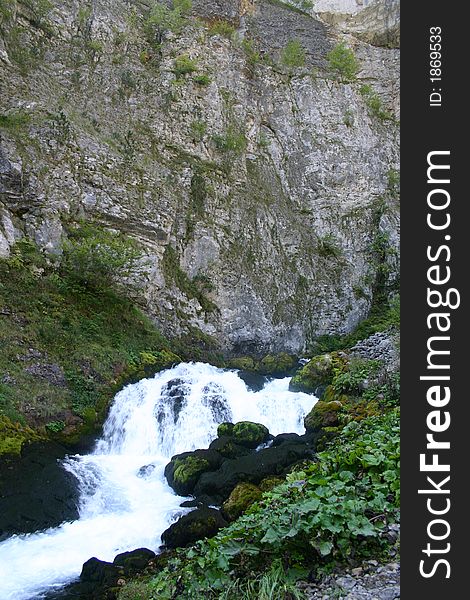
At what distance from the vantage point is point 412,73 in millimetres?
2578

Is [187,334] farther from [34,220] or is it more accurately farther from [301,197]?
[301,197]

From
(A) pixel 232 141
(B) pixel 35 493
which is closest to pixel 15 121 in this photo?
(A) pixel 232 141

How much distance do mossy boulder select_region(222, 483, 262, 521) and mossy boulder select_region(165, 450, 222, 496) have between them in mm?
1221

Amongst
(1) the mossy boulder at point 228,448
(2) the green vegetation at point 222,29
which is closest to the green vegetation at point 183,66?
(2) the green vegetation at point 222,29

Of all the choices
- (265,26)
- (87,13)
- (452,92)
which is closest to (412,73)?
(452,92)

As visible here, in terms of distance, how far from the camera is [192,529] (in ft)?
21.7

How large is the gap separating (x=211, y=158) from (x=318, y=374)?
1309cm

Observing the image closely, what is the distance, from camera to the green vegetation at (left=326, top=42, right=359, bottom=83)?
28.2m

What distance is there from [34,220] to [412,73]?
14843 millimetres

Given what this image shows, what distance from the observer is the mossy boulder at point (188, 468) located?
28.1 ft

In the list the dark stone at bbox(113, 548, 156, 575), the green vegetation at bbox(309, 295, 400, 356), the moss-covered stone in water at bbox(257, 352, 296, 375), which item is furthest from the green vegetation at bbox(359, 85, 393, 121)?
the dark stone at bbox(113, 548, 156, 575)

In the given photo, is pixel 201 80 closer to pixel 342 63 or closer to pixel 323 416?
pixel 342 63

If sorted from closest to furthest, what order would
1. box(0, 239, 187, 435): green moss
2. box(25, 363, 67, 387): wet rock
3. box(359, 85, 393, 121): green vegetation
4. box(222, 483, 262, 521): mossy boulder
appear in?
box(222, 483, 262, 521): mossy boulder, box(0, 239, 187, 435): green moss, box(25, 363, 67, 387): wet rock, box(359, 85, 393, 121): green vegetation

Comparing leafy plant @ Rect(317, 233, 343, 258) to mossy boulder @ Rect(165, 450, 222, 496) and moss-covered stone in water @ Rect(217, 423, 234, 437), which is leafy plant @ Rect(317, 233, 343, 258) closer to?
moss-covered stone in water @ Rect(217, 423, 234, 437)
